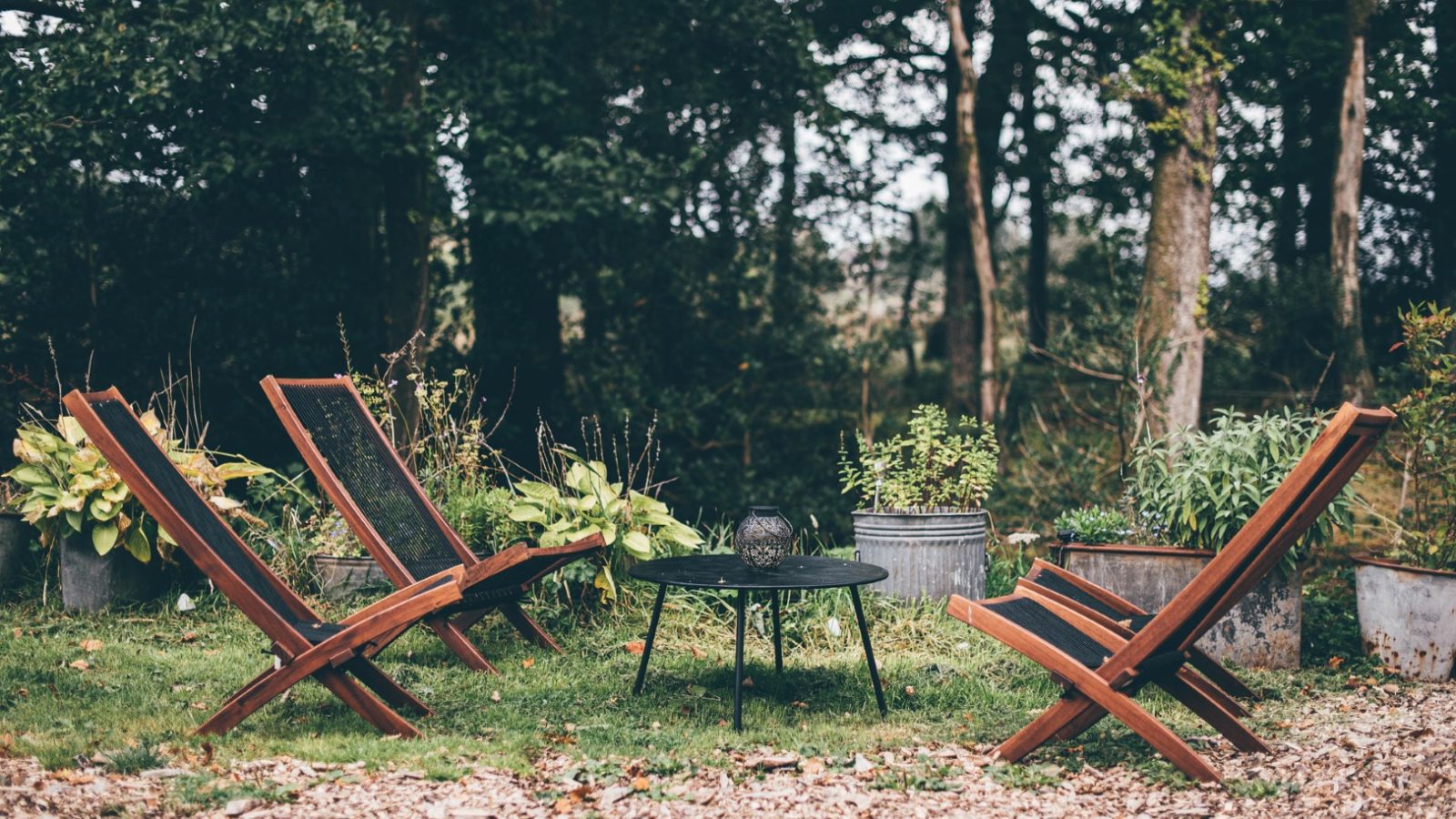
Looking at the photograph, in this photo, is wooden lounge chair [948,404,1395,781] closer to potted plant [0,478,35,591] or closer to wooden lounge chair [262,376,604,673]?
wooden lounge chair [262,376,604,673]

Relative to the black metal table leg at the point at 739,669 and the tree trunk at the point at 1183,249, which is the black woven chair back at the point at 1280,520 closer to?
the black metal table leg at the point at 739,669

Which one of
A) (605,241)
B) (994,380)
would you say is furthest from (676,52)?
(994,380)

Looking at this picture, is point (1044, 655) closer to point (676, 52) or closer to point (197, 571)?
point (197, 571)

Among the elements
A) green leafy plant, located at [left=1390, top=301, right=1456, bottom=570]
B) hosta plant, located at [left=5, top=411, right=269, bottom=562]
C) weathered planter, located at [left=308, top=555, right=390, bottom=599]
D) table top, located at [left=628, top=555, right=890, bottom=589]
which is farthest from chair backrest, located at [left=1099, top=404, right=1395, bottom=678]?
hosta plant, located at [left=5, top=411, right=269, bottom=562]

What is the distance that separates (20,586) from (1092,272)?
15.3m

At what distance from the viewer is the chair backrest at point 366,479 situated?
5.04m

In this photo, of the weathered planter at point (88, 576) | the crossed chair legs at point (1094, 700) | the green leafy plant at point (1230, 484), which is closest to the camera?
the crossed chair legs at point (1094, 700)

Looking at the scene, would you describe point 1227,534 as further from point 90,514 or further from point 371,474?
point 90,514

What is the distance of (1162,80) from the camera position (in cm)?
923

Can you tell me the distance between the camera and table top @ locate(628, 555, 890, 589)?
170 inches

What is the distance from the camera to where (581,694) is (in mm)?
4855

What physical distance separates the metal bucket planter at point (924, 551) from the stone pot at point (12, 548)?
4751 mm

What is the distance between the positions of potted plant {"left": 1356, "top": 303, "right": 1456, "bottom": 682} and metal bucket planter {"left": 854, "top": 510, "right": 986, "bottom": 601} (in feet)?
6.27

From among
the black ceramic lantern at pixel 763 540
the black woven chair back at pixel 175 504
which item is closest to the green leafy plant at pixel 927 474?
the black ceramic lantern at pixel 763 540
